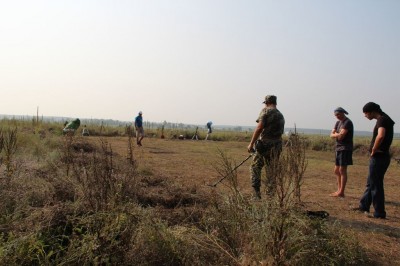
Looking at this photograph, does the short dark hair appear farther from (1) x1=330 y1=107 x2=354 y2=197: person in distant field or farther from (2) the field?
(2) the field

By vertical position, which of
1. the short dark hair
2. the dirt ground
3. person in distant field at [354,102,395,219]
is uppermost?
the short dark hair

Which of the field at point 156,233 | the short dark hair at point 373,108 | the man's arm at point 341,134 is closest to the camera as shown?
the field at point 156,233

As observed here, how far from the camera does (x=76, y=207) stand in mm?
4125

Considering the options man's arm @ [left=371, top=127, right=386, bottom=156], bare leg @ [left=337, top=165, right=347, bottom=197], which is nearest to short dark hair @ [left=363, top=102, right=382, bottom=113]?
man's arm @ [left=371, top=127, right=386, bottom=156]

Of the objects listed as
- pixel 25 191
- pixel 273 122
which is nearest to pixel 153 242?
pixel 25 191

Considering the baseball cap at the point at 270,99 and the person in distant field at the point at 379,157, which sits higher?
the baseball cap at the point at 270,99

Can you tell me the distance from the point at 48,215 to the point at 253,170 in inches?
125

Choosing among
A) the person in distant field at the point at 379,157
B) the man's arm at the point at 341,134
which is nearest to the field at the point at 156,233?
the person in distant field at the point at 379,157

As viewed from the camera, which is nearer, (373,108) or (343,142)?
(373,108)

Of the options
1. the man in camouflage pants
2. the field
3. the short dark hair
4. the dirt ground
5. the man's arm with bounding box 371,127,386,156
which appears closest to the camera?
the field

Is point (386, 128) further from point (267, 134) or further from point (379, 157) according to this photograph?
point (267, 134)

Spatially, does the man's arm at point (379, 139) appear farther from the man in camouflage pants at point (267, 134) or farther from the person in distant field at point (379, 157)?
the man in camouflage pants at point (267, 134)

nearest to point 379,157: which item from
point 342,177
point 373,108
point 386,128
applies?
point 386,128

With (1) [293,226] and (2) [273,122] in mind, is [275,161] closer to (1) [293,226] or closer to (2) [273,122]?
(1) [293,226]
